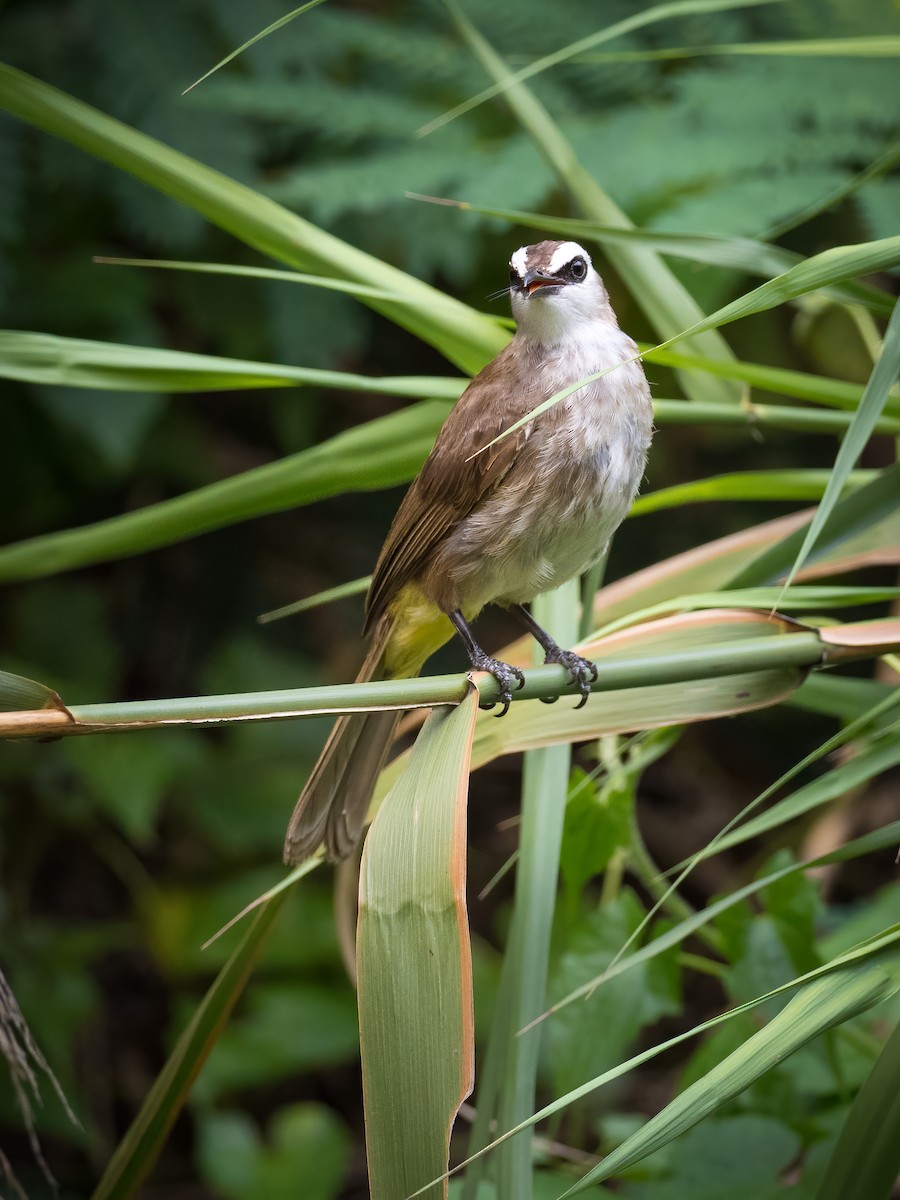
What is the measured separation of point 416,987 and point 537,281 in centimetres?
92

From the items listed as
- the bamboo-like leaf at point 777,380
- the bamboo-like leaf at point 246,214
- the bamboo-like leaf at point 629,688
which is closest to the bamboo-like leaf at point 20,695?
the bamboo-like leaf at point 629,688

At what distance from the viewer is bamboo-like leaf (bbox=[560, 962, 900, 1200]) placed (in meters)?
0.81

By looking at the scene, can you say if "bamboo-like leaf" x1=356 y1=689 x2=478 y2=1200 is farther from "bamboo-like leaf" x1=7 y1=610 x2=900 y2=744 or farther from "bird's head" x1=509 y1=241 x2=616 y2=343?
"bird's head" x1=509 y1=241 x2=616 y2=343

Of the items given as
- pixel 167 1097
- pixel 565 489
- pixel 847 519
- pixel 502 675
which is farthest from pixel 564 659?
pixel 167 1097

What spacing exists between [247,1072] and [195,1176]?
1.96ft

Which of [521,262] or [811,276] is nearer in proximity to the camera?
[811,276]

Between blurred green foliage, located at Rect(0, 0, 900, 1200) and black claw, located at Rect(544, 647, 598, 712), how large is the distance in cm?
76

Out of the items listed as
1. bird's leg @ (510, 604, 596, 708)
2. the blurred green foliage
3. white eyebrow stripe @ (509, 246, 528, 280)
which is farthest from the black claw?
the blurred green foliage

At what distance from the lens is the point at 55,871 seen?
3078 mm

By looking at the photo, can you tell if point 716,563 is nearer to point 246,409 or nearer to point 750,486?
point 750,486

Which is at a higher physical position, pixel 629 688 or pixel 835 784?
pixel 629 688

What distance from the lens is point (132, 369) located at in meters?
1.28

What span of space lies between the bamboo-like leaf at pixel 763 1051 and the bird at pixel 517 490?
47 cm

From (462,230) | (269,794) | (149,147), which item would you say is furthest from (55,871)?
(149,147)
